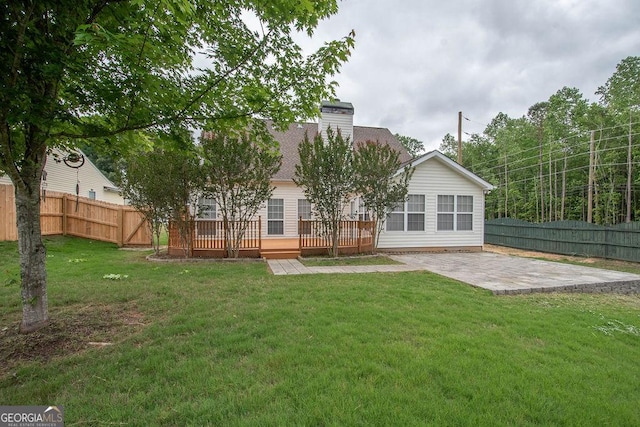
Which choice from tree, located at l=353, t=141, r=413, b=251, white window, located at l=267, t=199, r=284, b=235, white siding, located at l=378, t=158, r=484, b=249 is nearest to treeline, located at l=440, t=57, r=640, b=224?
white siding, located at l=378, t=158, r=484, b=249

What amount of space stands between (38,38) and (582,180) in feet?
100

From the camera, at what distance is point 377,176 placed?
9430 mm

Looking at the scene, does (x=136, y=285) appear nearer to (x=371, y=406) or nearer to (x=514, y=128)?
(x=371, y=406)

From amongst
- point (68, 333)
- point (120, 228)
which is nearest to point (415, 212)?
point (68, 333)

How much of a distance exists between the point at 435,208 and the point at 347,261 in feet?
16.7

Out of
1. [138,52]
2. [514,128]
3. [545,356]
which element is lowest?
[545,356]

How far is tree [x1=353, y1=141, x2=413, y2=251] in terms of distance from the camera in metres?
9.27

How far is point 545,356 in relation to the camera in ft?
9.83

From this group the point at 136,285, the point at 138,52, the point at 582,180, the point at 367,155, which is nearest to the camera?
the point at 138,52

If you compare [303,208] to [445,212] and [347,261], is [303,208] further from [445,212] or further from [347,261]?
[445,212]

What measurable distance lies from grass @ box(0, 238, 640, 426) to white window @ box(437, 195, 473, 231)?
688 cm

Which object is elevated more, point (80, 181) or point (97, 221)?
point (80, 181)

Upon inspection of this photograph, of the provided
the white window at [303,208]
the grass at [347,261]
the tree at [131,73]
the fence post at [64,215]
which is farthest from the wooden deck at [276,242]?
the fence post at [64,215]

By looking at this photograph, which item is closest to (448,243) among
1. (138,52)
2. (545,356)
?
(545,356)
